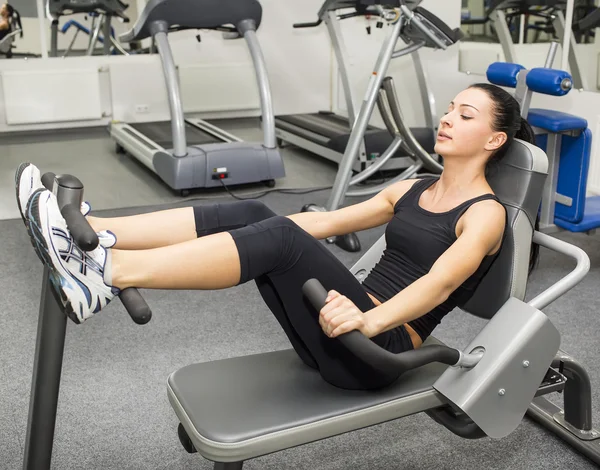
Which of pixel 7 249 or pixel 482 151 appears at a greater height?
pixel 482 151

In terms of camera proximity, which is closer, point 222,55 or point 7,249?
point 7,249

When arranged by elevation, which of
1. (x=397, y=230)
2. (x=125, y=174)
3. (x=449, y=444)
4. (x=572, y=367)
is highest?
(x=397, y=230)

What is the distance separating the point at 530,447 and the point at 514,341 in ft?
2.12

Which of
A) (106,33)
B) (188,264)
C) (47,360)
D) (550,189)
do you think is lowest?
(550,189)

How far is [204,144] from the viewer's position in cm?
498

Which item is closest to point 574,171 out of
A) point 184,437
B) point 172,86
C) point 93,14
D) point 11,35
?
point 184,437

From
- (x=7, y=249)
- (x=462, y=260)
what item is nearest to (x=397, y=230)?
(x=462, y=260)

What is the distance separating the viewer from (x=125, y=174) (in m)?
5.18

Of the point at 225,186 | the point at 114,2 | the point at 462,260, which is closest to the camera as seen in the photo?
the point at 462,260

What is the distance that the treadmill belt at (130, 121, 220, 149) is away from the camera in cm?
522

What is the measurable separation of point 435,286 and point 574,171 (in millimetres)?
1740

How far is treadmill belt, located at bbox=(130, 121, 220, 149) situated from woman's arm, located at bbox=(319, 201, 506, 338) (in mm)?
3688

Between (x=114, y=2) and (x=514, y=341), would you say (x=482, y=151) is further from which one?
(x=114, y=2)

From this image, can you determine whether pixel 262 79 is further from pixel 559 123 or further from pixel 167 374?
pixel 167 374
